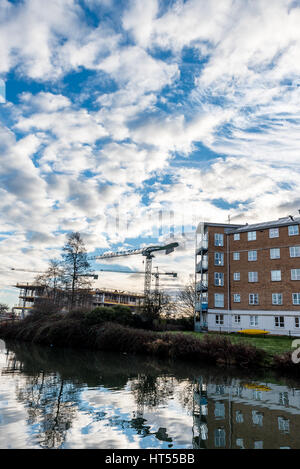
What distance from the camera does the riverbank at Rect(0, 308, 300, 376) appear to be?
73.7 feet

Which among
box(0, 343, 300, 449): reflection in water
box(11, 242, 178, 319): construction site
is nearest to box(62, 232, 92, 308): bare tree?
box(11, 242, 178, 319): construction site

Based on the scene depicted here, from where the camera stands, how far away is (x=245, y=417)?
10.1 meters

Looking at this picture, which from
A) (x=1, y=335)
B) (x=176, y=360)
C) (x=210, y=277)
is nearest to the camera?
(x=176, y=360)

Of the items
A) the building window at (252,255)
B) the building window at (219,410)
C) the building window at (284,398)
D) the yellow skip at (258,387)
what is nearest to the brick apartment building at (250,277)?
the building window at (252,255)

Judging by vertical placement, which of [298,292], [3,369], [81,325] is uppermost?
[298,292]

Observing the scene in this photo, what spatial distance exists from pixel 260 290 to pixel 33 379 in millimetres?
31419

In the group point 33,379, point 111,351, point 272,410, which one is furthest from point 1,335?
point 272,410

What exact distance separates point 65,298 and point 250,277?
26.3 metres

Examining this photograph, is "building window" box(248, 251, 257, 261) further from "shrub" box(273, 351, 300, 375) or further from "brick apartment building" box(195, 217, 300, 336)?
"shrub" box(273, 351, 300, 375)

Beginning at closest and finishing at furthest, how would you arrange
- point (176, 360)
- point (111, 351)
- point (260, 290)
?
point (176, 360), point (111, 351), point (260, 290)

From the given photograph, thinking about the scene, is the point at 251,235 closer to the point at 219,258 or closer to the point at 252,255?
the point at 252,255

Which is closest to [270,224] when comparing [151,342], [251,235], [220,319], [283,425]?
[251,235]
